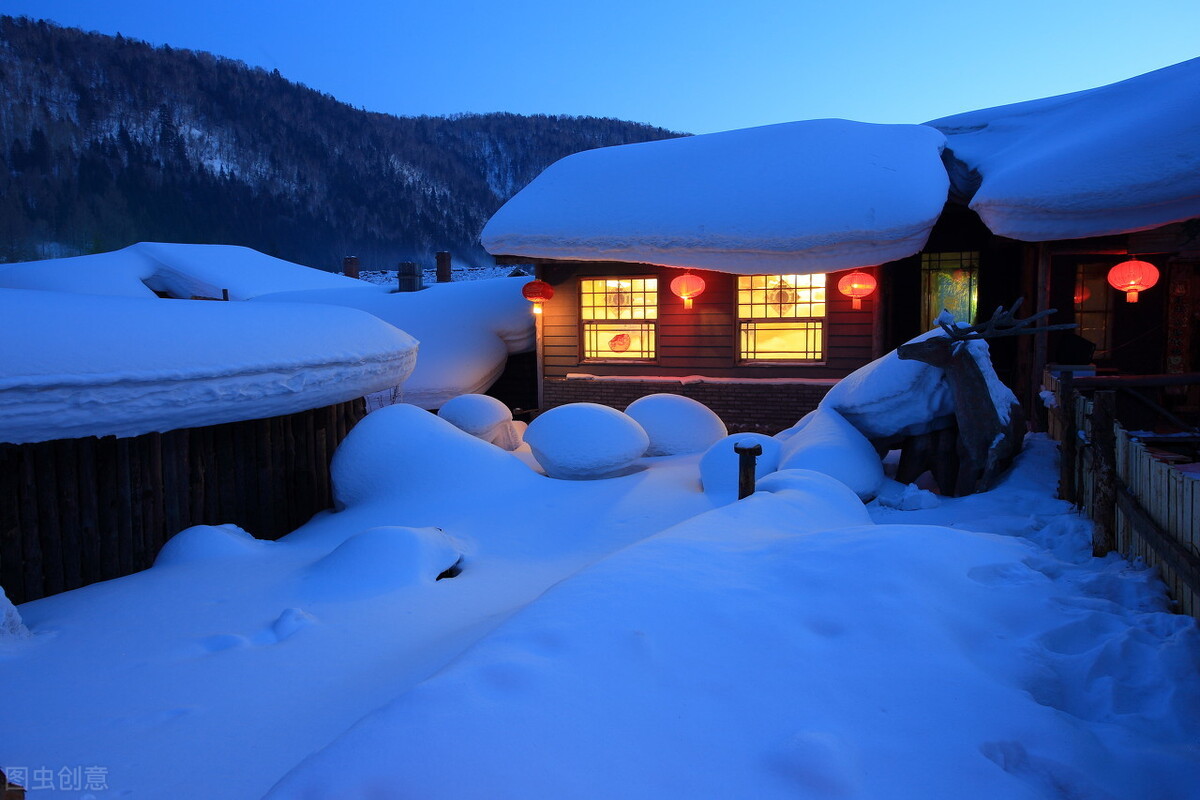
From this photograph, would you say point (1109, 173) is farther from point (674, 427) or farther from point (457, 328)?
point (457, 328)

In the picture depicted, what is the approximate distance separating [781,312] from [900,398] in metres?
4.08

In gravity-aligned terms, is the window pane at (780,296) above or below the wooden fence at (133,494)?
above

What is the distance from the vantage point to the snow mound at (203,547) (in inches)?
214

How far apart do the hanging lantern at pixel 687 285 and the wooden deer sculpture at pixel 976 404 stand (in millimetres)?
4223

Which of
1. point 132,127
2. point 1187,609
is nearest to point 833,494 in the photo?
point 1187,609

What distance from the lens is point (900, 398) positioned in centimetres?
763

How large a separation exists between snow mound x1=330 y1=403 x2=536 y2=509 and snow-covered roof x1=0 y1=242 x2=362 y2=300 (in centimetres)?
927

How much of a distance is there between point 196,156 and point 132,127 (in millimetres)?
3873

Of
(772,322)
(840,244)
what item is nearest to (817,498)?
(840,244)

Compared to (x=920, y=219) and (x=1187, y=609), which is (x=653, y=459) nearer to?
(x=920, y=219)

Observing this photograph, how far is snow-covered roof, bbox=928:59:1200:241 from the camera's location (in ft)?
27.0

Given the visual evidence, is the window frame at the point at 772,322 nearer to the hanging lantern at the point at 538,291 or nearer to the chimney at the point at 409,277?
the hanging lantern at the point at 538,291

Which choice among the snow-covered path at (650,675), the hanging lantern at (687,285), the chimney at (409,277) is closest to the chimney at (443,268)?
the chimney at (409,277)

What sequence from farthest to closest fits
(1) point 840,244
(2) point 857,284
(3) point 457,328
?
(3) point 457,328, (2) point 857,284, (1) point 840,244
